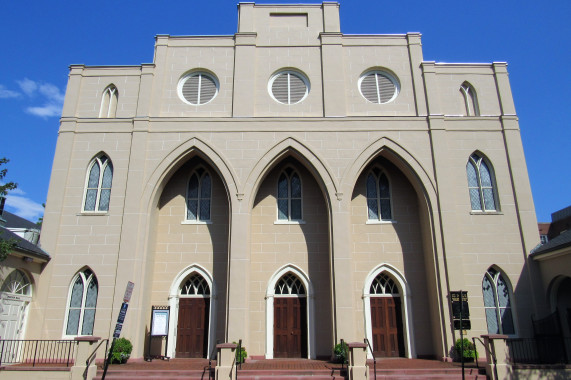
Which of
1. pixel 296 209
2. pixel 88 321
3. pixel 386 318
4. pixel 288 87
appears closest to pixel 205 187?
pixel 296 209

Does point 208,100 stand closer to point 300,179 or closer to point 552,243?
point 300,179

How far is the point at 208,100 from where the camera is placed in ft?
57.8

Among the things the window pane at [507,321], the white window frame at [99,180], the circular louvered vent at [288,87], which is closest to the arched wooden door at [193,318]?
the white window frame at [99,180]

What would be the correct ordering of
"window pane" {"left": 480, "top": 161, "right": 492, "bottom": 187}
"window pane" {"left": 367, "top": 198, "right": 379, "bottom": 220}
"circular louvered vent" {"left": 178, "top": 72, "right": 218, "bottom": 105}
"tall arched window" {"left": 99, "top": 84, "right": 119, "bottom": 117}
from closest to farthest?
"window pane" {"left": 480, "top": 161, "right": 492, "bottom": 187}, "window pane" {"left": 367, "top": 198, "right": 379, "bottom": 220}, "tall arched window" {"left": 99, "top": 84, "right": 119, "bottom": 117}, "circular louvered vent" {"left": 178, "top": 72, "right": 218, "bottom": 105}

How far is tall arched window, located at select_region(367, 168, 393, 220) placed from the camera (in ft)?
Result: 55.3

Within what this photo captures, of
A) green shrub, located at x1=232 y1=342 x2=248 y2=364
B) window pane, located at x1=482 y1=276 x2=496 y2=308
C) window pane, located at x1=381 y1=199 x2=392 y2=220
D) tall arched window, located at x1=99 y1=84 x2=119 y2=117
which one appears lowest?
green shrub, located at x1=232 y1=342 x2=248 y2=364

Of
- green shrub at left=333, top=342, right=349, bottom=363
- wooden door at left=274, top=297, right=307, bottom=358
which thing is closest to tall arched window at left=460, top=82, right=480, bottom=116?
wooden door at left=274, top=297, right=307, bottom=358

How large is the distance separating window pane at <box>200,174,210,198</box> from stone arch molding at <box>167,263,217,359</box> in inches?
111

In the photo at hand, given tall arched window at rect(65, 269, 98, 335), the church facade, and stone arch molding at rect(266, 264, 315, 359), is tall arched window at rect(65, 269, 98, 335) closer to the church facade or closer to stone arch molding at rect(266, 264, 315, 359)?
the church facade

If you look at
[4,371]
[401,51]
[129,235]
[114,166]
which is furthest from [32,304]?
[401,51]

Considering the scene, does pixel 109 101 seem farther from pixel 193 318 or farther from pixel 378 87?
pixel 378 87

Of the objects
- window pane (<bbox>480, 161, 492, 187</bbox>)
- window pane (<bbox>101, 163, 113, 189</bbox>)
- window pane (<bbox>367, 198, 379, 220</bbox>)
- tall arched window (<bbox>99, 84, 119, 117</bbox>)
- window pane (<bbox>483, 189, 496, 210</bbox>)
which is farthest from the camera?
tall arched window (<bbox>99, 84, 119, 117</bbox>)

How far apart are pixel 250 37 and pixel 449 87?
8.67m

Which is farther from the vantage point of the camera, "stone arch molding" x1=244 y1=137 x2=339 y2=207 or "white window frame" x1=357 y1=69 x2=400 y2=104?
"white window frame" x1=357 y1=69 x2=400 y2=104
